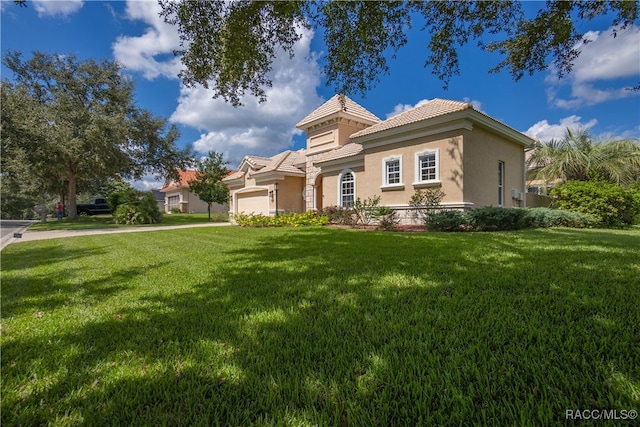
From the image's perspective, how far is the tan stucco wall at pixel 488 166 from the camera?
1253cm

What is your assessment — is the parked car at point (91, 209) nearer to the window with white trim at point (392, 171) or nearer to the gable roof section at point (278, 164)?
the gable roof section at point (278, 164)

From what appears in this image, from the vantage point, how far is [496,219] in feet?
35.1

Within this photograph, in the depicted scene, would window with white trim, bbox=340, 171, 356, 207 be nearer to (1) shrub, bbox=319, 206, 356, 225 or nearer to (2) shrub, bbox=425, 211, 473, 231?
(1) shrub, bbox=319, 206, 356, 225

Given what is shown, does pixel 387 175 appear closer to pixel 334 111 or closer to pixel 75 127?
pixel 334 111

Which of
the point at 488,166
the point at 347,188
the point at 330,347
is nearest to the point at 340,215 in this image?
the point at 347,188

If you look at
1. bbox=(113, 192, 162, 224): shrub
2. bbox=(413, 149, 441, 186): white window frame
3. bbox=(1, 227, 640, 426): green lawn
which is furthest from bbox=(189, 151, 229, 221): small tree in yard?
bbox=(1, 227, 640, 426): green lawn

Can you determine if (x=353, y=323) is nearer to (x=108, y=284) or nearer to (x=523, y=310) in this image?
(x=523, y=310)

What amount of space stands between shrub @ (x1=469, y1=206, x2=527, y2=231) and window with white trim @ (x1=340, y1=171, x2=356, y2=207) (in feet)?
24.1

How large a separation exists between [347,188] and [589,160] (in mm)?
14223

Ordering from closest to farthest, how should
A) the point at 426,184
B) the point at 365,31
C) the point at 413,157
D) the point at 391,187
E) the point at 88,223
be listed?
the point at 365,31 < the point at 426,184 < the point at 413,157 < the point at 391,187 < the point at 88,223

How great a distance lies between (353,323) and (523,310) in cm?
167

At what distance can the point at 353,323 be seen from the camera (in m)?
2.72

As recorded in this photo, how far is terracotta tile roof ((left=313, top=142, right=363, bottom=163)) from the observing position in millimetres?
17109

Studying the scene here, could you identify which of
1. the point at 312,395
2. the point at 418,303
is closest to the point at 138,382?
the point at 312,395
